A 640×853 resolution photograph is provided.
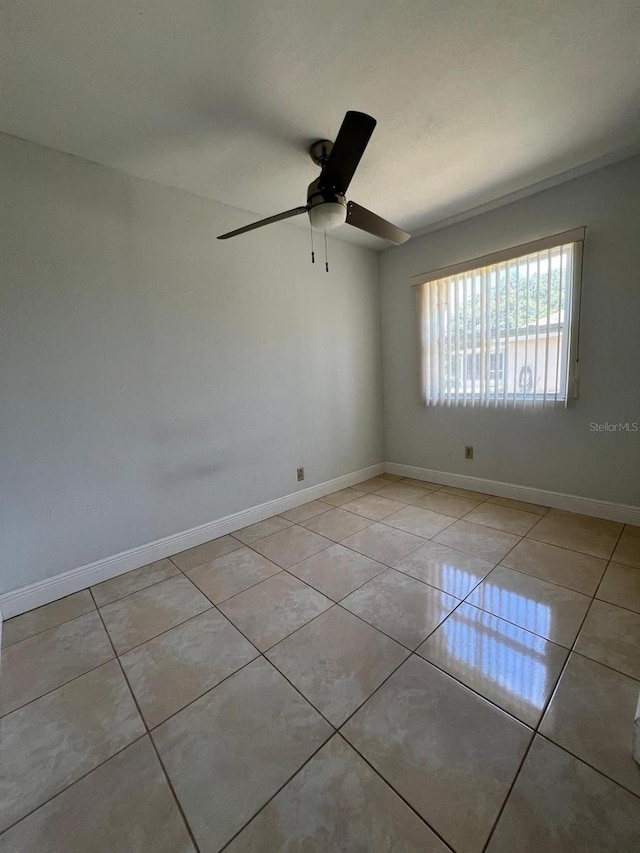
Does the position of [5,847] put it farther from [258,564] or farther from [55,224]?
[55,224]

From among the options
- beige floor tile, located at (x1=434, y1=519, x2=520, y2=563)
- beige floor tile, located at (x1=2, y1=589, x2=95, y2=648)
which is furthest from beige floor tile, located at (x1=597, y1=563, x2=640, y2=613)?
beige floor tile, located at (x1=2, y1=589, x2=95, y2=648)

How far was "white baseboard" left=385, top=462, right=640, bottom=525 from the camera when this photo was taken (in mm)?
2285

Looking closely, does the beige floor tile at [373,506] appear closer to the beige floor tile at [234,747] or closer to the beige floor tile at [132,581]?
the beige floor tile at [132,581]

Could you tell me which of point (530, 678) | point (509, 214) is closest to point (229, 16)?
point (509, 214)

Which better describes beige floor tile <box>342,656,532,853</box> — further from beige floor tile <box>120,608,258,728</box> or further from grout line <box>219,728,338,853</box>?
beige floor tile <box>120,608,258,728</box>

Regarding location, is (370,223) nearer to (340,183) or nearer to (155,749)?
(340,183)

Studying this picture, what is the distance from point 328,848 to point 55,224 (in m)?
2.64

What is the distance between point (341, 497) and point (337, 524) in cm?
58

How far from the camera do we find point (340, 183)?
1542mm

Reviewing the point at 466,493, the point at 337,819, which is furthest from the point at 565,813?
the point at 466,493

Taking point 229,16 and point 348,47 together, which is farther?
point 348,47

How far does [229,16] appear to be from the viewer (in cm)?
115

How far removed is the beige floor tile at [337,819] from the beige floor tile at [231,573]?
3.06 feet

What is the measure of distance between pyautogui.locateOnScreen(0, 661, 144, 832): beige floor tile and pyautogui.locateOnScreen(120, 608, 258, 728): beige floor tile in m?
0.05
